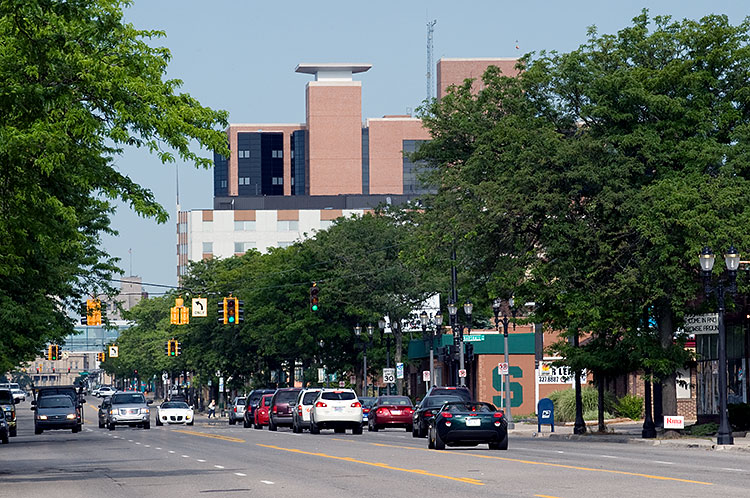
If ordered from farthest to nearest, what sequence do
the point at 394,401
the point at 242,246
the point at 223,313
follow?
the point at 242,246
the point at 223,313
the point at 394,401

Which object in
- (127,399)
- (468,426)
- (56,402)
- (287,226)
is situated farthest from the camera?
(287,226)

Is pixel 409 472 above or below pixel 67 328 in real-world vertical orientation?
below

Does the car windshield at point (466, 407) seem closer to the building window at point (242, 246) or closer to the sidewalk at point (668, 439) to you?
the sidewalk at point (668, 439)

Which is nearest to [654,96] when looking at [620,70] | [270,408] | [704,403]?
[620,70]

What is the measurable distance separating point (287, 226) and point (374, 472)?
6656 inches

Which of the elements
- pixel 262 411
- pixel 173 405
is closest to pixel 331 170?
pixel 173 405

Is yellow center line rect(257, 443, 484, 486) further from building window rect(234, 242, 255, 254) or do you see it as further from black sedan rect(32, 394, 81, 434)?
building window rect(234, 242, 255, 254)

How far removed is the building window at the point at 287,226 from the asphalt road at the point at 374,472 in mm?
153820

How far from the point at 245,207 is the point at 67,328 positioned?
14245 cm

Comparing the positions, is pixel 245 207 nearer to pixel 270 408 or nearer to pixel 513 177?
pixel 270 408

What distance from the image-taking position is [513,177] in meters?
41.8

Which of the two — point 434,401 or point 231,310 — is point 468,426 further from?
point 231,310

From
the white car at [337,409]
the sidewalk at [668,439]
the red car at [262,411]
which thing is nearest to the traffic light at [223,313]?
the red car at [262,411]

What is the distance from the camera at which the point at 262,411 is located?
63.4m
